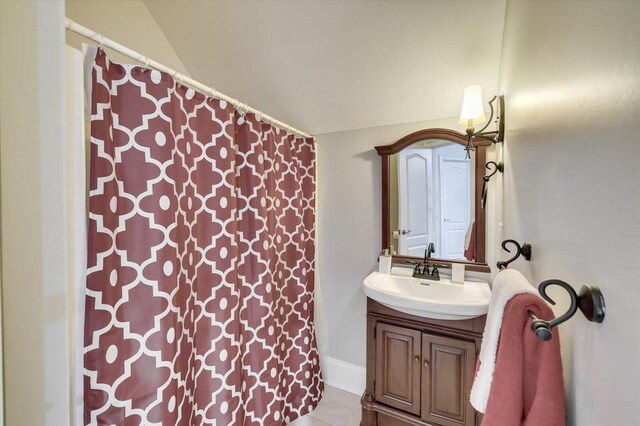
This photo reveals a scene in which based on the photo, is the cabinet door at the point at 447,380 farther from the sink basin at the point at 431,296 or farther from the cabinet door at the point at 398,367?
the sink basin at the point at 431,296

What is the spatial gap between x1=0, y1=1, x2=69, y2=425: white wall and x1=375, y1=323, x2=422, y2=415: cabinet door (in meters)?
1.52

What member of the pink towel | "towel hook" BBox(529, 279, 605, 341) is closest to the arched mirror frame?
the pink towel

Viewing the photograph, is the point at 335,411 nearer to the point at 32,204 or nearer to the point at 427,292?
the point at 427,292

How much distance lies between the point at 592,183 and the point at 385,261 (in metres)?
1.53

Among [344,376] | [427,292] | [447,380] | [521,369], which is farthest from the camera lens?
[344,376]

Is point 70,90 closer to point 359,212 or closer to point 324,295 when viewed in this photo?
point 359,212

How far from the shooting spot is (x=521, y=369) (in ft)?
1.69

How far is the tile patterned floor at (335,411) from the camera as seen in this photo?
5.73 ft

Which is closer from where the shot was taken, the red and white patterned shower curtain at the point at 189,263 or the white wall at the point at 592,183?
the white wall at the point at 592,183

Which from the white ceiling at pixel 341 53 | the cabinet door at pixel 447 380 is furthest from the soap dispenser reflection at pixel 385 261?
the white ceiling at pixel 341 53

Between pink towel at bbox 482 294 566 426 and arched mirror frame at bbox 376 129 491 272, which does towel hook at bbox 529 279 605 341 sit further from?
arched mirror frame at bbox 376 129 491 272

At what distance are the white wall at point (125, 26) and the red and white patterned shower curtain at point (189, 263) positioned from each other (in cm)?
90

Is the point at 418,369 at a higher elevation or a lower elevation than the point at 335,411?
higher

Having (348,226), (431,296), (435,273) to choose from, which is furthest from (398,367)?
(348,226)
